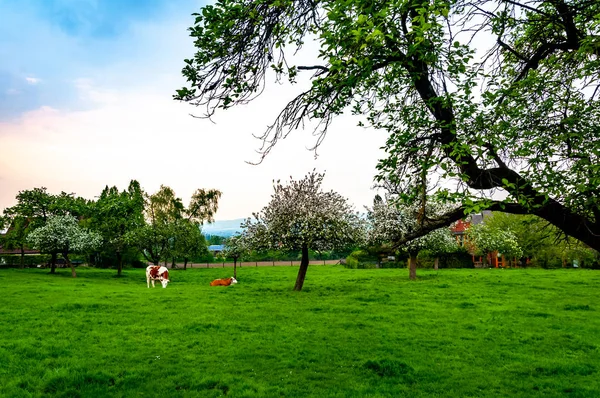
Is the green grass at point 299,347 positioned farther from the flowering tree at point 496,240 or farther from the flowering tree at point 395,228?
the flowering tree at point 496,240

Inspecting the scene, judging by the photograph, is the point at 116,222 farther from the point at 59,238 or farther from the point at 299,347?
the point at 299,347

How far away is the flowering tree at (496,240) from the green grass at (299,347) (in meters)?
32.5

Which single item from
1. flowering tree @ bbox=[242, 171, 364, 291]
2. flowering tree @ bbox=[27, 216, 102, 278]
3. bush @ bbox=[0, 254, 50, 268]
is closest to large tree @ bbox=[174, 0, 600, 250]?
flowering tree @ bbox=[242, 171, 364, 291]

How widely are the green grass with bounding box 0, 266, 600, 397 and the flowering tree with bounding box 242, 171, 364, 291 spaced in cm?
411

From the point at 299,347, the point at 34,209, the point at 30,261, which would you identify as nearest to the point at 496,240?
the point at 299,347

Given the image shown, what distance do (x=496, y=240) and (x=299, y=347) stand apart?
161 ft

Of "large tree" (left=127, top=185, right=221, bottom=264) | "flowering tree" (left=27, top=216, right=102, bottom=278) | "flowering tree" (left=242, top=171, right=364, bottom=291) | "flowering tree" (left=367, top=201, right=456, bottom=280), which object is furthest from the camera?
"large tree" (left=127, top=185, right=221, bottom=264)

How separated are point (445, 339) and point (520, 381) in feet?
13.3

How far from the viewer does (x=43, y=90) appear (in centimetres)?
1600

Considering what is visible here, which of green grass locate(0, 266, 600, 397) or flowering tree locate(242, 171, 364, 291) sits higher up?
flowering tree locate(242, 171, 364, 291)

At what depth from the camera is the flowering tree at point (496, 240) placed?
5378 cm

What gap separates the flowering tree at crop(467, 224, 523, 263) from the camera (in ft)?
176

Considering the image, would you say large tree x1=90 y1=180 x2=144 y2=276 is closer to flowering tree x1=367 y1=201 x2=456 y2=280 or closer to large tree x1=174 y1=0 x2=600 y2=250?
flowering tree x1=367 y1=201 x2=456 y2=280

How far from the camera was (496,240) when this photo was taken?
54.1 meters
